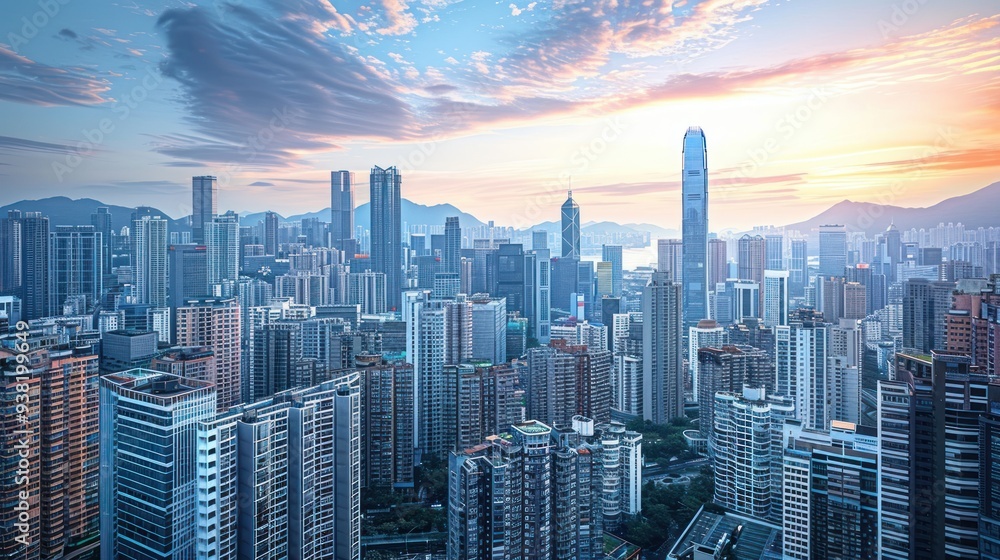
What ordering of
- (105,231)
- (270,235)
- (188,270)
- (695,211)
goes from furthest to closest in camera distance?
(695,211) < (270,235) < (188,270) < (105,231)

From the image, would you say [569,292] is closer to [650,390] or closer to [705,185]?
[705,185]

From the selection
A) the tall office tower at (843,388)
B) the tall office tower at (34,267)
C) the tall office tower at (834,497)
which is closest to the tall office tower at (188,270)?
the tall office tower at (34,267)

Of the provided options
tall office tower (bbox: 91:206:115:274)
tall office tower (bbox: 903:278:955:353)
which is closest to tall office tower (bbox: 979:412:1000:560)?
tall office tower (bbox: 903:278:955:353)

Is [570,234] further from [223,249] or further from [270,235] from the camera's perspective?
[223,249]

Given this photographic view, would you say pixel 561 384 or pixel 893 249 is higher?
pixel 893 249

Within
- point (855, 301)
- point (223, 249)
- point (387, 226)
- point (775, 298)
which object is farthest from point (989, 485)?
point (387, 226)

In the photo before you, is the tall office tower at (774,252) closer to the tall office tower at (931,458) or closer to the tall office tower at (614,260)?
Answer: the tall office tower at (614,260)

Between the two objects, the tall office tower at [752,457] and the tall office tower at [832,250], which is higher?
the tall office tower at [832,250]
